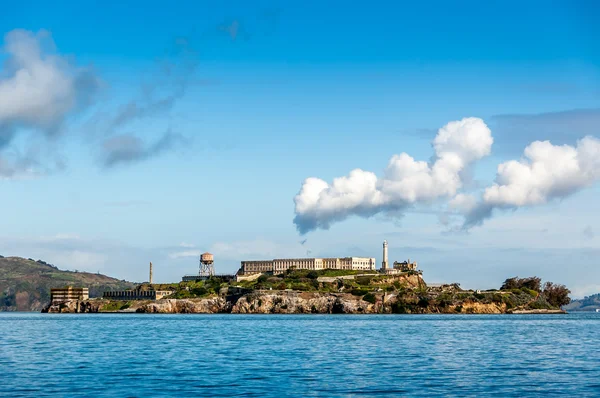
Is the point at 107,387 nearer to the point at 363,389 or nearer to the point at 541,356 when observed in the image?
the point at 363,389

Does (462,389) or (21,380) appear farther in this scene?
(21,380)

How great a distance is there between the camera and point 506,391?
5034 cm

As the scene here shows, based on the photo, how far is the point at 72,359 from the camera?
236 ft

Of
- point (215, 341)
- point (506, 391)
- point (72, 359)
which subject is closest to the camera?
point (506, 391)

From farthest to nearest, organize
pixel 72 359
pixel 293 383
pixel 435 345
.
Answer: pixel 435 345 → pixel 72 359 → pixel 293 383

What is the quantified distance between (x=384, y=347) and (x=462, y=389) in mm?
35598

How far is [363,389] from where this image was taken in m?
50.8

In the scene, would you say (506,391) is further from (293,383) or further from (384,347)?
(384,347)

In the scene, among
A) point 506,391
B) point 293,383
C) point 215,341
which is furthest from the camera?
point 215,341

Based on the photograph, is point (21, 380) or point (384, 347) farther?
point (384, 347)

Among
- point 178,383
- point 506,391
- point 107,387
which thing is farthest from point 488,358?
point 107,387

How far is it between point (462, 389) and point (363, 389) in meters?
6.59

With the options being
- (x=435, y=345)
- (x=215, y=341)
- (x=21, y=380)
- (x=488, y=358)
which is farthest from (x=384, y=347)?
(x=21, y=380)

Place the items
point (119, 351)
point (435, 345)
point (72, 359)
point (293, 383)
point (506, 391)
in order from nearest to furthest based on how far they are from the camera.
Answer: point (506, 391)
point (293, 383)
point (72, 359)
point (119, 351)
point (435, 345)
